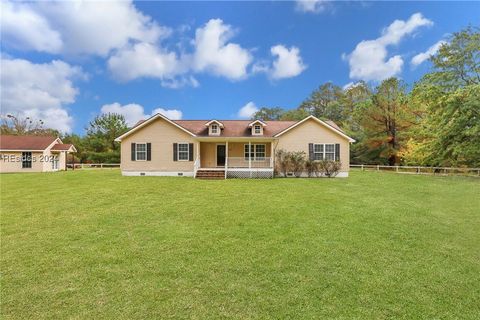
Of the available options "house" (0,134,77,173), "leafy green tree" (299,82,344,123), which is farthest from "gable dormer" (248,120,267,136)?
"leafy green tree" (299,82,344,123)

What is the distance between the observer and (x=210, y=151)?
2092cm

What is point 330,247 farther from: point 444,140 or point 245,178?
point 444,140

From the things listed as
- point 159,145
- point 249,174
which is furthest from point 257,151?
point 159,145

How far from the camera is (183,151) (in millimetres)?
19672

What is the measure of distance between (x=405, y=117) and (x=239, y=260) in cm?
3242

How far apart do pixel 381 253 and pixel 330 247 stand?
1003 millimetres

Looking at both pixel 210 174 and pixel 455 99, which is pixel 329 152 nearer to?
pixel 210 174

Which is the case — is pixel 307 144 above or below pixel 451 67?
below

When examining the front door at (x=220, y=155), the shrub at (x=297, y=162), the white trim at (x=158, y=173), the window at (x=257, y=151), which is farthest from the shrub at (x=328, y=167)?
the white trim at (x=158, y=173)

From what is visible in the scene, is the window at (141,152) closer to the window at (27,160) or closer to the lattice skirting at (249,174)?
the lattice skirting at (249,174)

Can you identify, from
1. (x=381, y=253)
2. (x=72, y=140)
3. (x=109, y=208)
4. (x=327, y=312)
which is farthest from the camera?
(x=72, y=140)

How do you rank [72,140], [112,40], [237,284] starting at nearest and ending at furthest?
1. [237,284]
2. [112,40]
3. [72,140]

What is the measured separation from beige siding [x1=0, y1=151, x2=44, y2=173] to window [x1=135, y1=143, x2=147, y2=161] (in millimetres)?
14531

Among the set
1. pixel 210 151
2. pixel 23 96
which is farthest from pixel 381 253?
pixel 23 96
